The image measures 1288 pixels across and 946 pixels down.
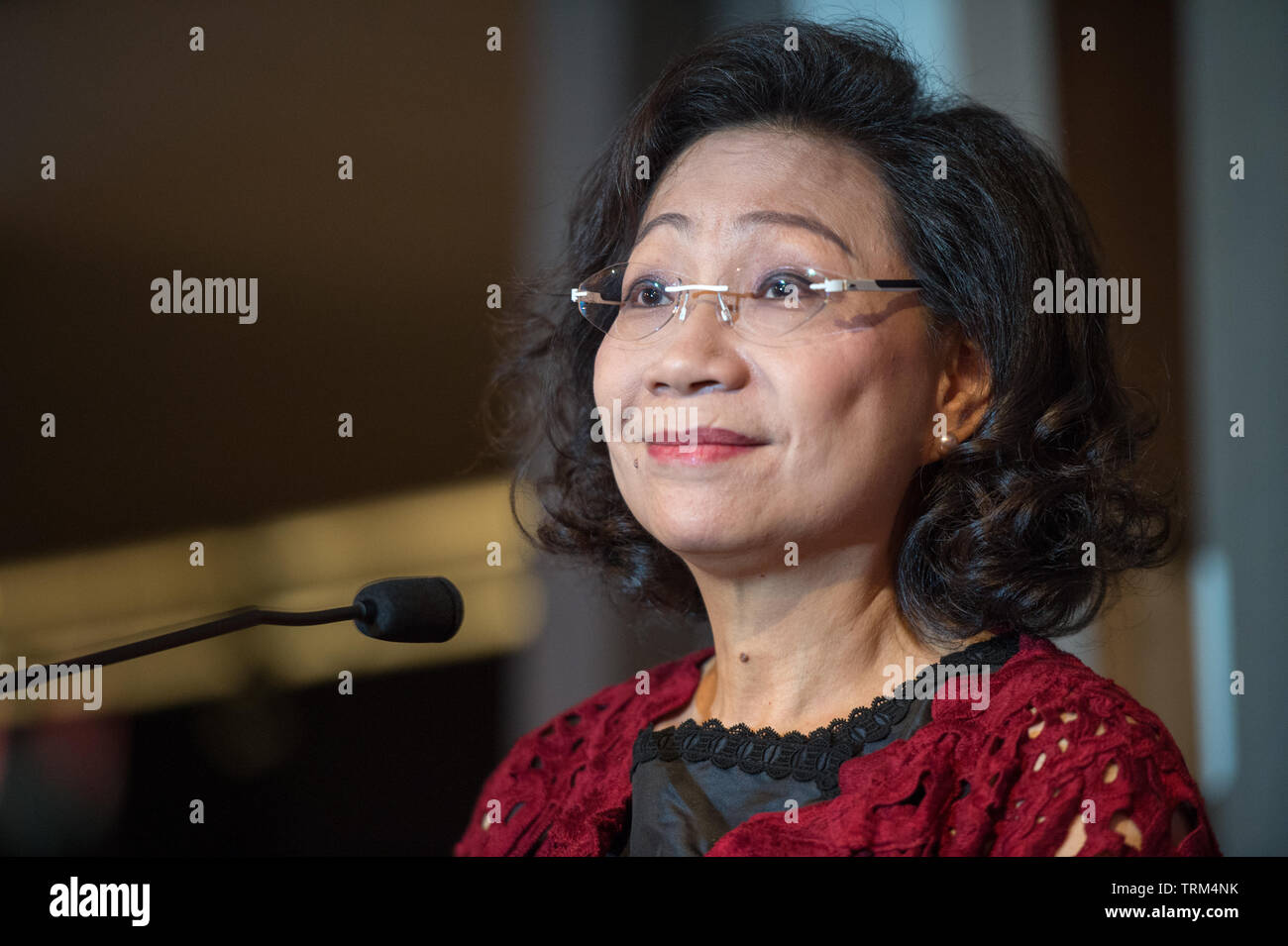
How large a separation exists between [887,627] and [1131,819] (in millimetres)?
342

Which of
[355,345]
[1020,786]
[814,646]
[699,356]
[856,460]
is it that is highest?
[355,345]

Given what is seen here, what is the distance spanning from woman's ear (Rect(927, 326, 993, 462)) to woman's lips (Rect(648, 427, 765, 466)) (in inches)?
9.2

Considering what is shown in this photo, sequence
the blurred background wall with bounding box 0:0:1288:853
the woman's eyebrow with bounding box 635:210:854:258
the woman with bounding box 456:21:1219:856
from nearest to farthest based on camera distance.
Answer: the woman with bounding box 456:21:1219:856, the woman's eyebrow with bounding box 635:210:854:258, the blurred background wall with bounding box 0:0:1288:853

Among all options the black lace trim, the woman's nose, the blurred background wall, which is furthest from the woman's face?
the blurred background wall

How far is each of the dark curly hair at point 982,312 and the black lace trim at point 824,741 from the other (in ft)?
0.16

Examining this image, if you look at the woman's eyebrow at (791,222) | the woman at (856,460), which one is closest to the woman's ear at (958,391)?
the woman at (856,460)

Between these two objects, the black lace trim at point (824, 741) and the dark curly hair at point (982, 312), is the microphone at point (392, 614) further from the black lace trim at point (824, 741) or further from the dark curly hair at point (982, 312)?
the dark curly hair at point (982, 312)

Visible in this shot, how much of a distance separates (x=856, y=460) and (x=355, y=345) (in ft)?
3.46

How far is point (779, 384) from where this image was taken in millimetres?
1237

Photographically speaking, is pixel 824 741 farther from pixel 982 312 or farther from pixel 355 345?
pixel 355 345

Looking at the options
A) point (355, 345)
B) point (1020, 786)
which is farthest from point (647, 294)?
point (355, 345)

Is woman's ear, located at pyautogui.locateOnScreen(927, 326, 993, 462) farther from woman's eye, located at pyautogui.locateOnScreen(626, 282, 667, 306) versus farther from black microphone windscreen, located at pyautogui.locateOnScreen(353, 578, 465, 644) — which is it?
black microphone windscreen, located at pyautogui.locateOnScreen(353, 578, 465, 644)

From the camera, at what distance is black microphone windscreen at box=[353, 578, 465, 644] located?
1.19 meters

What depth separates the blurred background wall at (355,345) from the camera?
70.5 inches
